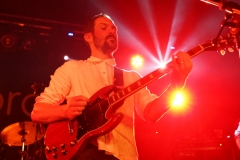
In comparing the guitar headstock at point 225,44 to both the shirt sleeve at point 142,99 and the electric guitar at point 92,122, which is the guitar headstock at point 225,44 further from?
the shirt sleeve at point 142,99

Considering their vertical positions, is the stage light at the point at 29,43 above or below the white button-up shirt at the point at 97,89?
above

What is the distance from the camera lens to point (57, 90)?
2.93m

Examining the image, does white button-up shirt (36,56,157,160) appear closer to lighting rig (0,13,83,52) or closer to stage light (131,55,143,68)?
lighting rig (0,13,83,52)

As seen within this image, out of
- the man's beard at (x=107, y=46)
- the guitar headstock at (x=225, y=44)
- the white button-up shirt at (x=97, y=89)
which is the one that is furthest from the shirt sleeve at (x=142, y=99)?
the guitar headstock at (x=225, y=44)

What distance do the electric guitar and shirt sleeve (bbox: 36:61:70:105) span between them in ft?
0.86

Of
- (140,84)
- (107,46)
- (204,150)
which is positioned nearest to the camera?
(140,84)

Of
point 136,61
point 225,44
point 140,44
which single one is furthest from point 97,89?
point 140,44

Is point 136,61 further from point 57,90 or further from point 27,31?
point 57,90

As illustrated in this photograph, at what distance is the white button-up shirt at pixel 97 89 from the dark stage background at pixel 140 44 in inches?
146

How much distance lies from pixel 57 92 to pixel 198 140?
361cm

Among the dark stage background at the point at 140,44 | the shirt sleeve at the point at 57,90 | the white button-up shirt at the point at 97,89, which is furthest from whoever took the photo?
the dark stage background at the point at 140,44

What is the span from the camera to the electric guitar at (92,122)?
2514 millimetres

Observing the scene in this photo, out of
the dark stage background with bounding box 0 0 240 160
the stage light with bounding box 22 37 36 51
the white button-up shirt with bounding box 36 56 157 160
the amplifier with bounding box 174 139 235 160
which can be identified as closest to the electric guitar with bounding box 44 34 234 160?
the white button-up shirt with bounding box 36 56 157 160

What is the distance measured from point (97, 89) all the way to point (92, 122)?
417 mm
